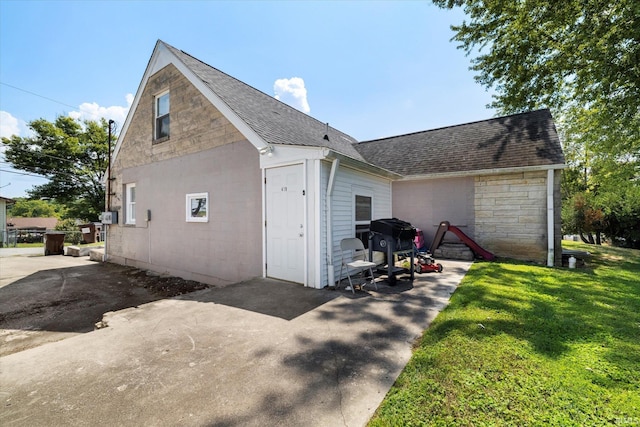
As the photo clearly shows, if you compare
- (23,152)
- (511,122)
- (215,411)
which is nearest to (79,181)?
(23,152)

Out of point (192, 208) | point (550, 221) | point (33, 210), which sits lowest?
point (550, 221)

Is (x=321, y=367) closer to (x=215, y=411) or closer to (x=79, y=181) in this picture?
(x=215, y=411)

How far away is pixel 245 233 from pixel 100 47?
8.95 metres

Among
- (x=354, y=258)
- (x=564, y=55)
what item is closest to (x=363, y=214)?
(x=354, y=258)

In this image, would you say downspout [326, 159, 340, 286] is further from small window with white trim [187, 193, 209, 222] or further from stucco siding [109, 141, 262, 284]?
small window with white trim [187, 193, 209, 222]

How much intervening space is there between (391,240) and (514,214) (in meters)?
5.95

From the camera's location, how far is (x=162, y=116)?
8.87 metres

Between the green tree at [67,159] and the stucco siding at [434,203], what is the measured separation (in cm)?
2500

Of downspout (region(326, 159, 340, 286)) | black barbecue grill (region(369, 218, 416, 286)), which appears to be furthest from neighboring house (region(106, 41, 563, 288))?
black barbecue grill (region(369, 218, 416, 286))

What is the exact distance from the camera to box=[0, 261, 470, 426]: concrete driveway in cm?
195

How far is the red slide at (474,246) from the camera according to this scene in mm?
8289

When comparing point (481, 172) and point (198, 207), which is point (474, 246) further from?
point (198, 207)

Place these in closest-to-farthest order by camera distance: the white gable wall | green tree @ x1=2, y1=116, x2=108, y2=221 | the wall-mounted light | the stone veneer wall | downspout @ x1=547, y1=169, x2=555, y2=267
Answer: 1. the white gable wall
2. the wall-mounted light
3. downspout @ x1=547, y1=169, x2=555, y2=267
4. the stone veneer wall
5. green tree @ x1=2, y1=116, x2=108, y2=221

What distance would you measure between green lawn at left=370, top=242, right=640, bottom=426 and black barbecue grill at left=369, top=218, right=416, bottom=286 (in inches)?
49.3
